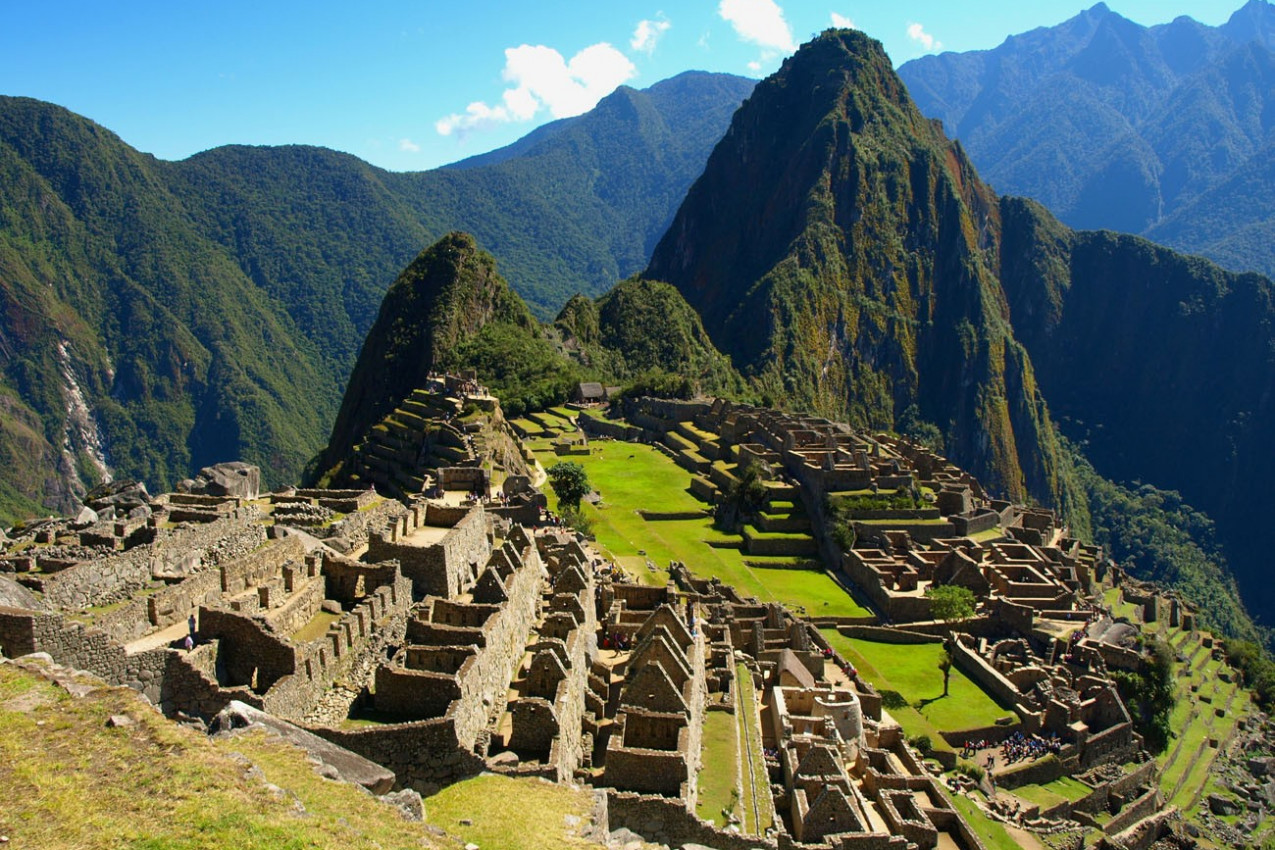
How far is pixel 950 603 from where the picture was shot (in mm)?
49656

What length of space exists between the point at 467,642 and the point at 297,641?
3.36 meters

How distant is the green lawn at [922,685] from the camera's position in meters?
38.6

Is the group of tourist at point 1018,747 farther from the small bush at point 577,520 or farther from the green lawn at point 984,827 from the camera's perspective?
the small bush at point 577,520

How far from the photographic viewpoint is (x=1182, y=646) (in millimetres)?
63000

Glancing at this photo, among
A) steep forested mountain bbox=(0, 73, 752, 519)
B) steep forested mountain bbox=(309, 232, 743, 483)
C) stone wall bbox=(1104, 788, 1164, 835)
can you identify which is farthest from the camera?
steep forested mountain bbox=(0, 73, 752, 519)

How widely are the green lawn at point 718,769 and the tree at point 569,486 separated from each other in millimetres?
30120

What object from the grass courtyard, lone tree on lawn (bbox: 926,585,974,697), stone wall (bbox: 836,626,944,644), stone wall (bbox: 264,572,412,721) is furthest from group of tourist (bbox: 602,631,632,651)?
lone tree on lawn (bbox: 926,585,974,697)

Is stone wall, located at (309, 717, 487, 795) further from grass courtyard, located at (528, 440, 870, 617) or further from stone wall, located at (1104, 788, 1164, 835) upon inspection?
stone wall, located at (1104, 788, 1164, 835)

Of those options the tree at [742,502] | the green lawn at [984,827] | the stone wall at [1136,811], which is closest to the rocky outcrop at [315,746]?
the green lawn at [984,827]

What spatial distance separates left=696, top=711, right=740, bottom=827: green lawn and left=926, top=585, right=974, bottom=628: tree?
27047 millimetres

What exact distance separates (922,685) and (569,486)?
2258 centimetres

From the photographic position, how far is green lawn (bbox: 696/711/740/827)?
20.5m

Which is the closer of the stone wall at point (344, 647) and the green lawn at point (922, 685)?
the stone wall at point (344, 647)

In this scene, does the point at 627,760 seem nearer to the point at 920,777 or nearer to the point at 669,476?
the point at 920,777
